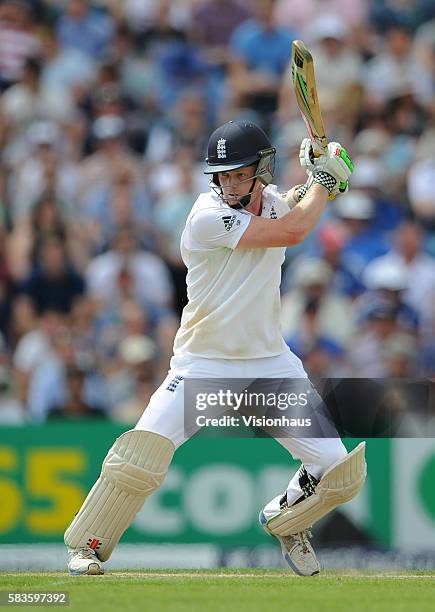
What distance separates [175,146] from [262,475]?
471 centimetres

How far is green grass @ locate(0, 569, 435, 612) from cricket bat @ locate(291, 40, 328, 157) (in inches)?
81.7

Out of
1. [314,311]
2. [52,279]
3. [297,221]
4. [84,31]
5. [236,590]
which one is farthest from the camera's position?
[84,31]

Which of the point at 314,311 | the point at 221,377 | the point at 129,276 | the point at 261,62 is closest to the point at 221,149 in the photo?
the point at 221,377

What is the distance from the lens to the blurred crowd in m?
10.1

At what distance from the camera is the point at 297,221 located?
663cm

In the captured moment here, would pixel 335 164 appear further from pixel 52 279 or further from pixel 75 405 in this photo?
pixel 52 279

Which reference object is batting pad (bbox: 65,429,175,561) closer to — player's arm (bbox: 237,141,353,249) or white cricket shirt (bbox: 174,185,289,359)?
white cricket shirt (bbox: 174,185,289,359)

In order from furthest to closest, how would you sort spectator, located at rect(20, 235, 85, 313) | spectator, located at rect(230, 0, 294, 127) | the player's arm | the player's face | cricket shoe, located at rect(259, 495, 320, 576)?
spectator, located at rect(230, 0, 294, 127)
spectator, located at rect(20, 235, 85, 313)
cricket shoe, located at rect(259, 495, 320, 576)
the player's face
the player's arm

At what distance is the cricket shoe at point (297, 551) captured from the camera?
23.4 feet

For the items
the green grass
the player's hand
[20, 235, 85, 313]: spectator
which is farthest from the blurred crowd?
the player's hand

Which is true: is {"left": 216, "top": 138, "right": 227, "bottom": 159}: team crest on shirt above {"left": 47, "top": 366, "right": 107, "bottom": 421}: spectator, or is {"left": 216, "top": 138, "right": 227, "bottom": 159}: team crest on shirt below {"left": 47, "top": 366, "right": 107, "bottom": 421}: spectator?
above

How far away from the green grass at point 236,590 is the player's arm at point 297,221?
1589 millimetres

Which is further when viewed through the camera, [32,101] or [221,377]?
[32,101]

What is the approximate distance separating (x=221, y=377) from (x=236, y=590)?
102 centimetres
